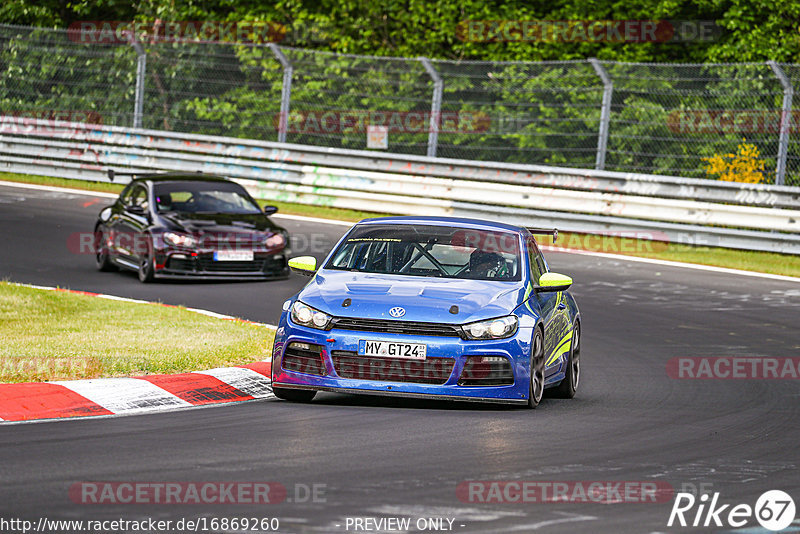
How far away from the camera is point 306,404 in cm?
968

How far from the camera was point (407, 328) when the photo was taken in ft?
30.3

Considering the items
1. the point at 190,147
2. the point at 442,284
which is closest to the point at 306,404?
the point at 442,284

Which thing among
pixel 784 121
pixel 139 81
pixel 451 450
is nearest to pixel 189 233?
pixel 784 121

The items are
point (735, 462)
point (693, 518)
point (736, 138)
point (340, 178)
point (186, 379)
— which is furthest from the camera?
point (340, 178)

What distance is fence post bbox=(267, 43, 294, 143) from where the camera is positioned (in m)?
25.5

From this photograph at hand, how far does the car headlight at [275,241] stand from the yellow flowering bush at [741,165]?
7818 mm

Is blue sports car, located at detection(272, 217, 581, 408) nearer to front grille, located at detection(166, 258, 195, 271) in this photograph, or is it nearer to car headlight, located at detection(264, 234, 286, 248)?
front grille, located at detection(166, 258, 195, 271)

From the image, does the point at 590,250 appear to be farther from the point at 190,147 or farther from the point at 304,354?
the point at 304,354

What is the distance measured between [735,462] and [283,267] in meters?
10.9

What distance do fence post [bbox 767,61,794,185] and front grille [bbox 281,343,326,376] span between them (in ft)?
42.3

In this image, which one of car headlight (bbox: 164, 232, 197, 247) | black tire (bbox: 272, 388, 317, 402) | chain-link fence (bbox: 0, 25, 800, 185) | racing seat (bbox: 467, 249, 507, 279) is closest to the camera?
black tire (bbox: 272, 388, 317, 402)

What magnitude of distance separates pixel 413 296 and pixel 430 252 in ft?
3.76

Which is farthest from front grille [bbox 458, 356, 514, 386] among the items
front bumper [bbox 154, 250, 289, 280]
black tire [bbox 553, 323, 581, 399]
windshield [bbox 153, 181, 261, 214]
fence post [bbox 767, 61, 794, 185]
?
fence post [bbox 767, 61, 794, 185]

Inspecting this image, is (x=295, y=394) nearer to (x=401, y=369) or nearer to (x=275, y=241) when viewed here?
(x=401, y=369)
